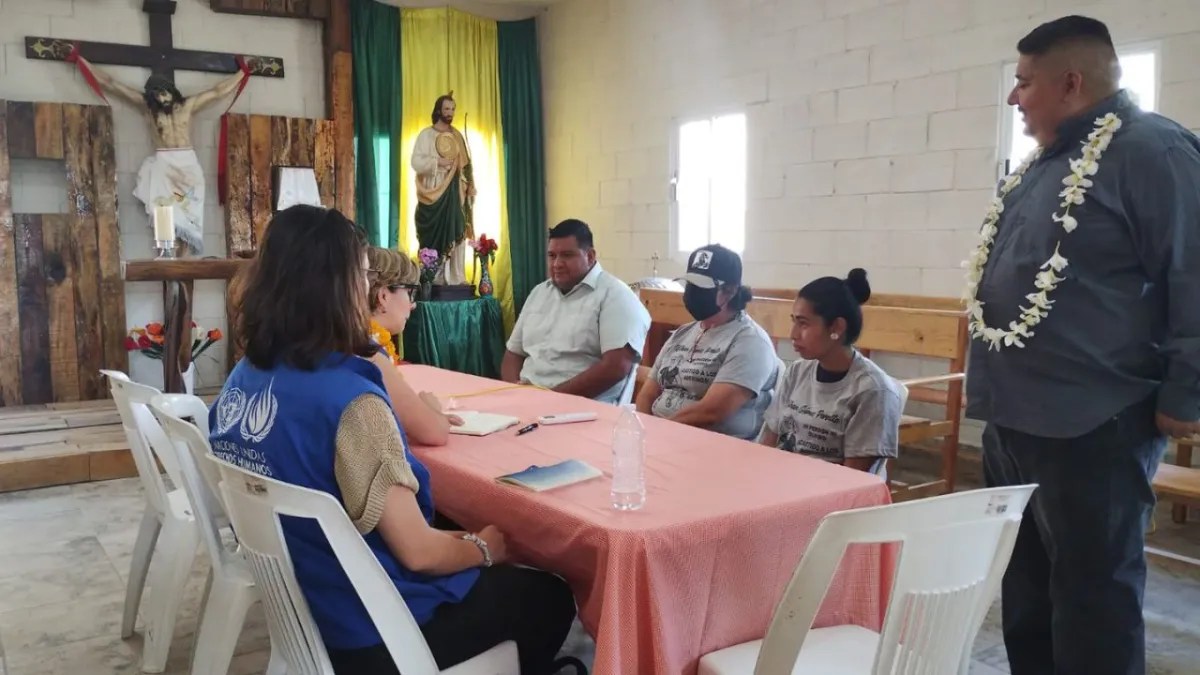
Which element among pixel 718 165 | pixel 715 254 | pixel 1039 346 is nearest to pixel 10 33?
pixel 718 165

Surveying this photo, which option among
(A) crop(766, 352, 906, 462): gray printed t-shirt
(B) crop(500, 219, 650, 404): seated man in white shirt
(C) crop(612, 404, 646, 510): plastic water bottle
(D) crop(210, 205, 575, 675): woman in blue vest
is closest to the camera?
(D) crop(210, 205, 575, 675): woman in blue vest

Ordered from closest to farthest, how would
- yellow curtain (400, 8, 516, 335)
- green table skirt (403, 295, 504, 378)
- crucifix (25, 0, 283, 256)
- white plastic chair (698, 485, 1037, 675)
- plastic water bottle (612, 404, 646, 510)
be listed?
white plastic chair (698, 485, 1037, 675)
plastic water bottle (612, 404, 646, 510)
crucifix (25, 0, 283, 256)
green table skirt (403, 295, 504, 378)
yellow curtain (400, 8, 516, 335)

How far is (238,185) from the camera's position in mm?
6109

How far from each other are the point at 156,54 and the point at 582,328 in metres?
4.10

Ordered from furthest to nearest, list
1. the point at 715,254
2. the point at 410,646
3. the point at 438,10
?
the point at 438,10, the point at 715,254, the point at 410,646

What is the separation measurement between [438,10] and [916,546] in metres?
6.39

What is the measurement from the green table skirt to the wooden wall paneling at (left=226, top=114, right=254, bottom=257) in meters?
1.21

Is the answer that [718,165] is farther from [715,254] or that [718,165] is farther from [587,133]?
[715,254]

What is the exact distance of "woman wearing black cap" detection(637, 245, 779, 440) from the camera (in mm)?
2727

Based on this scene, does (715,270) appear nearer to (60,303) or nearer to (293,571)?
(293,571)

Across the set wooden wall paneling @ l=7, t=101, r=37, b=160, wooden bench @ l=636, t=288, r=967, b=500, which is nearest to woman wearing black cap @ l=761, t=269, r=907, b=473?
wooden bench @ l=636, t=288, r=967, b=500

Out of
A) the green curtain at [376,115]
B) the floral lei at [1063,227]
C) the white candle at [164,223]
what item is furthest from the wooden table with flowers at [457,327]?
the floral lei at [1063,227]

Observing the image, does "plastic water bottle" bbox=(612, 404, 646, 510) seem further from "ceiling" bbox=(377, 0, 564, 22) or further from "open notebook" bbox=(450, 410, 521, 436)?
"ceiling" bbox=(377, 0, 564, 22)

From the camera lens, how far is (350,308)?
64.6 inches
